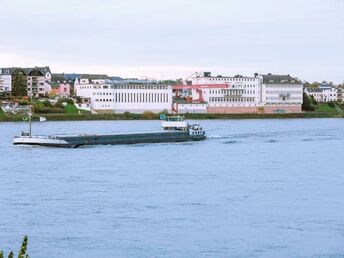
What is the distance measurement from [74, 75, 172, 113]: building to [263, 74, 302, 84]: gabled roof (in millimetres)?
9616

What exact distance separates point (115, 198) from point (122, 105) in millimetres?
35835

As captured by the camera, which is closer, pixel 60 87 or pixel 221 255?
pixel 221 255

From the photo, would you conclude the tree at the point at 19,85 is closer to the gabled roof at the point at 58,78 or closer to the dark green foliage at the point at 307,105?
the gabled roof at the point at 58,78

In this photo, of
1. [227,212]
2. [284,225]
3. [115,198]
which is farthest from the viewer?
[115,198]

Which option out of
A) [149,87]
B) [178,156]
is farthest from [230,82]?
[178,156]

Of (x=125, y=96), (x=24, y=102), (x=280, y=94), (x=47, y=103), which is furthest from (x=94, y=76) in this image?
(x=280, y=94)

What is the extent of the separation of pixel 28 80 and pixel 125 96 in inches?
228

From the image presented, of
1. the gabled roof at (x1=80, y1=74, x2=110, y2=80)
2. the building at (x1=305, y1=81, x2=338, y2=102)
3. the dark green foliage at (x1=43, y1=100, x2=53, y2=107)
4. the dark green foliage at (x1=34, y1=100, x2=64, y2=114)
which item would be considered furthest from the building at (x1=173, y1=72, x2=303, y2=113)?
the building at (x1=305, y1=81, x2=338, y2=102)

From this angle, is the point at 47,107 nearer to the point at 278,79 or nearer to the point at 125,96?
the point at 125,96

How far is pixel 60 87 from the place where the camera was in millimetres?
53406

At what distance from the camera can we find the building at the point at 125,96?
48.5m

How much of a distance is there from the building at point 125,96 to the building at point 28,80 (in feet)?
6.91

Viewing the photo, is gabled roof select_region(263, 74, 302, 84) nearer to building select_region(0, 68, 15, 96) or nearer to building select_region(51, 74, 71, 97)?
building select_region(51, 74, 71, 97)

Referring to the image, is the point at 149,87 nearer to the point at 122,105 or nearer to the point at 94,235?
the point at 122,105
